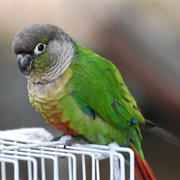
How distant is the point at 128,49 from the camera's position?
2.43 m

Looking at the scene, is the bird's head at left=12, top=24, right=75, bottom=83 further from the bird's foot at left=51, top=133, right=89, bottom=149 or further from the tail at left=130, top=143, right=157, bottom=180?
the tail at left=130, top=143, right=157, bottom=180

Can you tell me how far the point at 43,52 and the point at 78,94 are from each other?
140mm

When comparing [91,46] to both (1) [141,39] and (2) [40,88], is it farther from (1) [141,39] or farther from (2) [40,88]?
(2) [40,88]

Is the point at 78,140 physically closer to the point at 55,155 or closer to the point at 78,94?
the point at 78,94

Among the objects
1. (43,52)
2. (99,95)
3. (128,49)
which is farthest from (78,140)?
(128,49)

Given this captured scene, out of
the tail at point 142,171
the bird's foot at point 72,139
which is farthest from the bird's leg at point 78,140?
the tail at point 142,171

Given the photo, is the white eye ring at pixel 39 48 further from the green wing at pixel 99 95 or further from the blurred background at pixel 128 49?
the blurred background at pixel 128 49

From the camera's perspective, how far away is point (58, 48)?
1368mm

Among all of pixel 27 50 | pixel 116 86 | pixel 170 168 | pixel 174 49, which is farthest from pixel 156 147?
pixel 27 50

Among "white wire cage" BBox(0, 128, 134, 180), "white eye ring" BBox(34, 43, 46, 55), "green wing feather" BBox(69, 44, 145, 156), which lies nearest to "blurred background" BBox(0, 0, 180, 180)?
"green wing feather" BBox(69, 44, 145, 156)

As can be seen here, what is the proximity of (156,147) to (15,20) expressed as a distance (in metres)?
1.03

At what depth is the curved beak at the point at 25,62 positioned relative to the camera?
4.19 ft

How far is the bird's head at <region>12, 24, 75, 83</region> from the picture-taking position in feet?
4.12

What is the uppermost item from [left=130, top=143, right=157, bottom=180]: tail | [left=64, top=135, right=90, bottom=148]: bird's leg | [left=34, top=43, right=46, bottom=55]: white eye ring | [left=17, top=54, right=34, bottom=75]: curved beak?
[left=34, top=43, right=46, bottom=55]: white eye ring
